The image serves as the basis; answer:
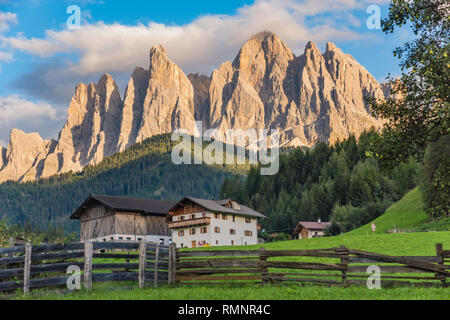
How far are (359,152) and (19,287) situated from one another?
16358 cm

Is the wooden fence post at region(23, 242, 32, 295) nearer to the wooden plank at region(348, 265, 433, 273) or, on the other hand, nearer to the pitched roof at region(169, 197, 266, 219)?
the wooden plank at region(348, 265, 433, 273)

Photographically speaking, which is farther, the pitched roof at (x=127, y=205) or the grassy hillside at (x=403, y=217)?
the pitched roof at (x=127, y=205)

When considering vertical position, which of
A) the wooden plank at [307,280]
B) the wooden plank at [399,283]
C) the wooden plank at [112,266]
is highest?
the wooden plank at [112,266]

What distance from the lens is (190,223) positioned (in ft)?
326

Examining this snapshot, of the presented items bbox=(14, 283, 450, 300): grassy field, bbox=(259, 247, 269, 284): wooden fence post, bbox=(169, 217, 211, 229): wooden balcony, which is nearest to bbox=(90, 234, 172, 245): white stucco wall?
bbox=(169, 217, 211, 229): wooden balcony

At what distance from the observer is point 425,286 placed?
22.2m

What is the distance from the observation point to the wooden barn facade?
101 metres

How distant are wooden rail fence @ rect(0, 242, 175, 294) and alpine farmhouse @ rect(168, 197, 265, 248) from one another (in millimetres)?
72729

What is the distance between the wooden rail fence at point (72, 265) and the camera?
2002cm

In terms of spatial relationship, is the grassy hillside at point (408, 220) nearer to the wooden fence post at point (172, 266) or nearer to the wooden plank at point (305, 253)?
the wooden plank at point (305, 253)

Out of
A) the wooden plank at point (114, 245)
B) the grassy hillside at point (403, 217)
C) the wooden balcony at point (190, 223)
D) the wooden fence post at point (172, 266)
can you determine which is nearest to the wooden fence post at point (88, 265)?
the wooden plank at point (114, 245)
